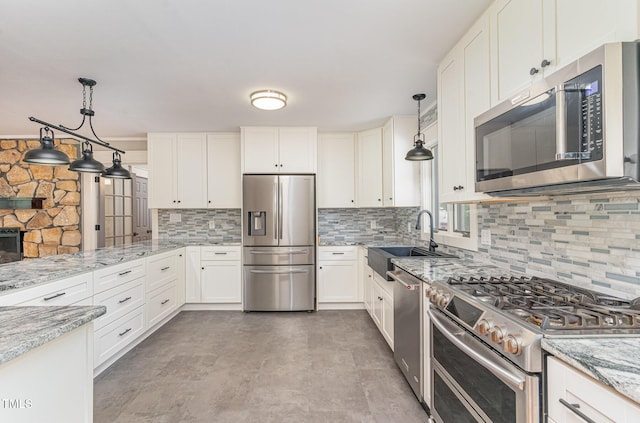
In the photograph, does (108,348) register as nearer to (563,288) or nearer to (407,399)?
(407,399)

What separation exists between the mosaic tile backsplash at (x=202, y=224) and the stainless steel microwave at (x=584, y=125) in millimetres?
3842

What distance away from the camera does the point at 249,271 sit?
3.93 meters

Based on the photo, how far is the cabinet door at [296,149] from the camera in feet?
13.2

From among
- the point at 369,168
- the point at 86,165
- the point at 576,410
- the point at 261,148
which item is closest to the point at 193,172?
the point at 261,148

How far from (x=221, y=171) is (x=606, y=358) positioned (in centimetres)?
415

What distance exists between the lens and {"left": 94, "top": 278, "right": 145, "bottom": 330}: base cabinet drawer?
2419 mm

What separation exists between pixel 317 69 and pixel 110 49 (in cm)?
142

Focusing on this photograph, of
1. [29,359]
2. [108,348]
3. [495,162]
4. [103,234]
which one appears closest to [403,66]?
[495,162]

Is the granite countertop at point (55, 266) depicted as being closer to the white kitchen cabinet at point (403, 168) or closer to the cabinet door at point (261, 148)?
the cabinet door at point (261, 148)

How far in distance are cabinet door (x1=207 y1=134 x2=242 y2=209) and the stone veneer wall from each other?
6.52 ft

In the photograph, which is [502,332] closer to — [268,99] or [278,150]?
[268,99]

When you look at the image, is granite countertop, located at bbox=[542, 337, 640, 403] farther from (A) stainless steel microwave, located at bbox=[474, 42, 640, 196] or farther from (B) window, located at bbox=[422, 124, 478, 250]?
(B) window, located at bbox=[422, 124, 478, 250]

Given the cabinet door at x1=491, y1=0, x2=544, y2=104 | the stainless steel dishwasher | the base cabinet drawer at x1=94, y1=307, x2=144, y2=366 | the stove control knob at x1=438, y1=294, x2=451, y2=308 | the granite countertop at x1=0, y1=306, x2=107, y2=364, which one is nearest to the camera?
the granite countertop at x1=0, y1=306, x2=107, y2=364

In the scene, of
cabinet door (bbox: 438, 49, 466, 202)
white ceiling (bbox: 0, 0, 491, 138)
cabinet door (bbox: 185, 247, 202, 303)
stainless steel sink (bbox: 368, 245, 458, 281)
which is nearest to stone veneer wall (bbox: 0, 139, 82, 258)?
white ceiling (bbox: 0, 0, 491, 138)
